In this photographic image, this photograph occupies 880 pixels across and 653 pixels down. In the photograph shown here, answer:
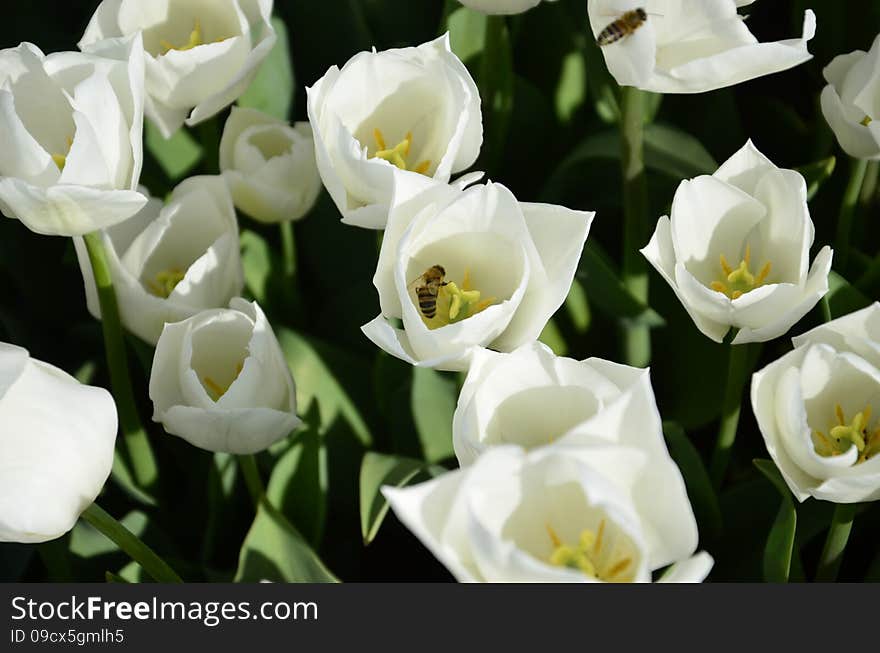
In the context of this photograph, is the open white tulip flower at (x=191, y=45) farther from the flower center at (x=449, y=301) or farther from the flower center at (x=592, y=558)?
the flower center at (x=592, y=558)

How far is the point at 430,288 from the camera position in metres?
0.66

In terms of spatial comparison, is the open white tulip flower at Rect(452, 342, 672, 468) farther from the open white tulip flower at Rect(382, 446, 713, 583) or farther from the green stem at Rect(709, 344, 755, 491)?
the green stem at Rect(709, 344, 755, 491)

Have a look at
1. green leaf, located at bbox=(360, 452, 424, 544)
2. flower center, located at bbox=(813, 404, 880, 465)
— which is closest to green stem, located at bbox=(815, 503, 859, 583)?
flower center, located at bbox=(813, 404, 880, 465)

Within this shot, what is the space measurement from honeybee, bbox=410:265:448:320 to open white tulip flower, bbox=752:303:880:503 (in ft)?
0.59

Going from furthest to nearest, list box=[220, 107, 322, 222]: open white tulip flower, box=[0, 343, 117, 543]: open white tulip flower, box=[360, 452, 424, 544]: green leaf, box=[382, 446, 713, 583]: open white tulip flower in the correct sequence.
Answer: box=[220, 107, 322, 222]: open white tulip flower, box=[360, 452, 424, 544]: green leaf, box=[0, 343, 117, 543]: open white tulip flower, box=[382, 446, 713, 583]: open white tulip flower

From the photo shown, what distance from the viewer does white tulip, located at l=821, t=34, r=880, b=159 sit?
750 millimetres

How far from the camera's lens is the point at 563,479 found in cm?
50

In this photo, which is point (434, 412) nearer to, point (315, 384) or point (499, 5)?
point (315, 384)

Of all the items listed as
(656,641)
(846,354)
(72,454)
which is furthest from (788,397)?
(72,454)

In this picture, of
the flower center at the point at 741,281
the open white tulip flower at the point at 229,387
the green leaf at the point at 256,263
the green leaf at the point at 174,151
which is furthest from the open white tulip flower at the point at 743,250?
the green leaf at the point at 174,151

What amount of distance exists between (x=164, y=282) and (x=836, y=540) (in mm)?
457

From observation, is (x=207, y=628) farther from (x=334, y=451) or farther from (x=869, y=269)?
(x=869, y=269)

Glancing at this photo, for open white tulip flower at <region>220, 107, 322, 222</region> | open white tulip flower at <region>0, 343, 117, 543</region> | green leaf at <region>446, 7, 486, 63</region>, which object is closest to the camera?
open white tulip flower at <region>0, 343, 117, 543</region>

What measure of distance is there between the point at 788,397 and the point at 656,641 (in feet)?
0.48
